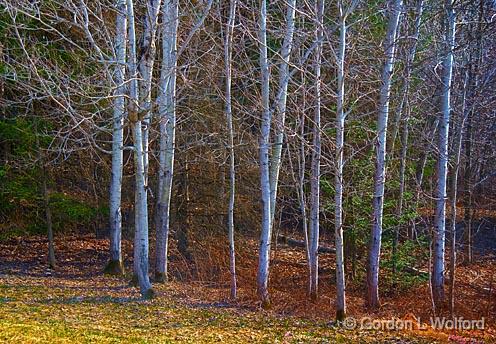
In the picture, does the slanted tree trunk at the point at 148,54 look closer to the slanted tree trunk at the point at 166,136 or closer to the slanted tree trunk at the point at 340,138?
the slanted tree trunk at the point at 166,136

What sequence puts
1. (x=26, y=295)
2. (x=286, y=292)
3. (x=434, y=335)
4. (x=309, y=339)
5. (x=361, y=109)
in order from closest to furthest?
(x=309, y=339) < (x=434, y=335) < (x=26, y=295) < (x=286, y=292) < (x=361, y=109)

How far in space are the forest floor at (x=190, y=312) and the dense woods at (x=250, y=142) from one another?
1.05 feet

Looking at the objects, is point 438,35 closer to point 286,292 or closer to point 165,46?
point 165,46

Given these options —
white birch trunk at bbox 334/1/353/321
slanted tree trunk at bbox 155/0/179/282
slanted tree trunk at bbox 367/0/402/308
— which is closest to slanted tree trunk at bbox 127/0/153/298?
slanted tree trunk at bbox 155/0/179/282

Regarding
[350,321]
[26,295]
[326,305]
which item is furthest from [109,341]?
[326,305]

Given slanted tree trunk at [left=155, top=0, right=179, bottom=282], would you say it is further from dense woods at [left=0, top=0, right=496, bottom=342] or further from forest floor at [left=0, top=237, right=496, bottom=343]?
forest floor at [left=0, top=237, right=496, bottom=343]

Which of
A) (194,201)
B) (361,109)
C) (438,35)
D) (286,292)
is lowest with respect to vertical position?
(286,292)

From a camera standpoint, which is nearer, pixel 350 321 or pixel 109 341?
pixel 109 341

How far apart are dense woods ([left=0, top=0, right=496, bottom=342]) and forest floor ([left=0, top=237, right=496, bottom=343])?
0.32 metres

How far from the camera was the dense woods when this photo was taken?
32.9 feet

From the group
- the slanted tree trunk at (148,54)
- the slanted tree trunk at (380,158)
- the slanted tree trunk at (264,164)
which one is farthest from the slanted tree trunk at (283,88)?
the slanted tree trunk at (148,54)

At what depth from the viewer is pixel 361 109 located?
14.3 m

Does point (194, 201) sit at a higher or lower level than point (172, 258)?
higher

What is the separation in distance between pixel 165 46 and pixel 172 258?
6424 millimetres
